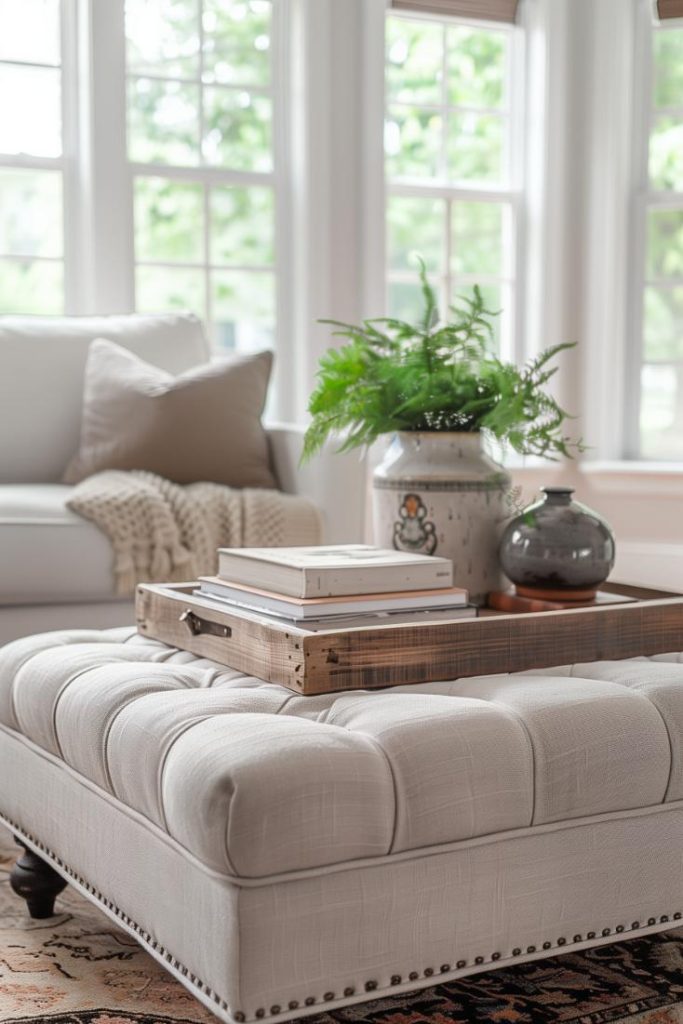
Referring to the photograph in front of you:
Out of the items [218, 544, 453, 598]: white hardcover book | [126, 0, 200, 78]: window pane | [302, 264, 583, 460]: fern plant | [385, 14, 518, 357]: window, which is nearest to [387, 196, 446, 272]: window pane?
[385, 14, 518, 357]: window

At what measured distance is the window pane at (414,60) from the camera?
4.77 metres

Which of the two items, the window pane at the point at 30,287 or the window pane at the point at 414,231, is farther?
the window pane at the point at 414,231

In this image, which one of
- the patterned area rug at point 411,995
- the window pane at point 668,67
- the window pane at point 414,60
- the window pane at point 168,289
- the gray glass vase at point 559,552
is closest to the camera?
the patterned area rug at point 411,995

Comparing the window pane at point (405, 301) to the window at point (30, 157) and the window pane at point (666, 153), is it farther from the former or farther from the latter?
the window at point (30, 157)

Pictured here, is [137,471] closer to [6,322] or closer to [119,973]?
[6,322]

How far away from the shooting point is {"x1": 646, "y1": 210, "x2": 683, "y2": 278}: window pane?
496cm

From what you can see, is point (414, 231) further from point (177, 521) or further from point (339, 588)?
point (339, 588)

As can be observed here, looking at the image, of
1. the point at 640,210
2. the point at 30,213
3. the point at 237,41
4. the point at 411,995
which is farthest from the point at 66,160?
the point at 411,995

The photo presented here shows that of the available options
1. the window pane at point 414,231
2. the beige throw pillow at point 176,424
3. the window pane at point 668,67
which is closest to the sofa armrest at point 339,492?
the beige throw pillow at point 176,424

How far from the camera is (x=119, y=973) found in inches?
58.8

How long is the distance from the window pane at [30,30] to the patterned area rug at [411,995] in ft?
11.3

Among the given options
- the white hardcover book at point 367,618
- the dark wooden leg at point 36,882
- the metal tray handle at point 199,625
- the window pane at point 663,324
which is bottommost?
the dark wooden leg at point 36,882

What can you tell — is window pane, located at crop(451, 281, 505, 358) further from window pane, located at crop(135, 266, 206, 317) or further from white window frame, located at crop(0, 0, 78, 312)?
white window frame, located at crop(0, 0, 78, 312)

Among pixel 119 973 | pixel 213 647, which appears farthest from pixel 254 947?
pixel 213 647
